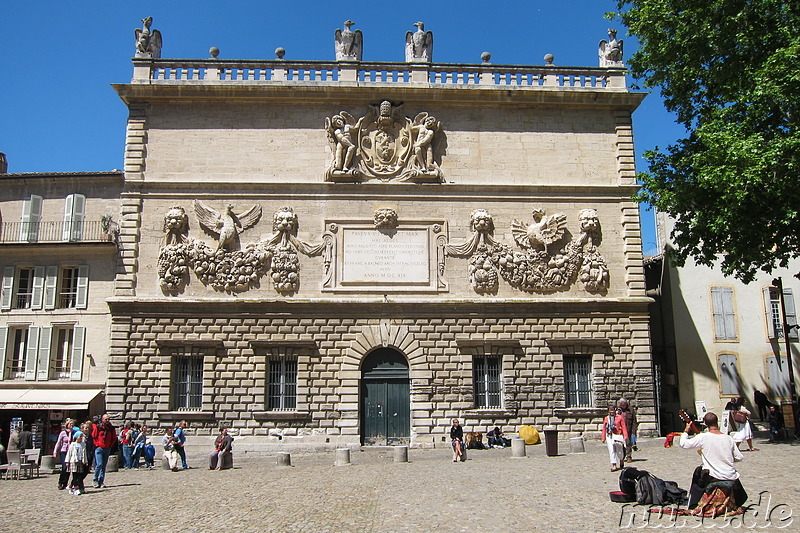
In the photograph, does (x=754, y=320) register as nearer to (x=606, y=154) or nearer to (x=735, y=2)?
(x=606, y=154)

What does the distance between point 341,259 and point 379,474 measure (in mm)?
8257

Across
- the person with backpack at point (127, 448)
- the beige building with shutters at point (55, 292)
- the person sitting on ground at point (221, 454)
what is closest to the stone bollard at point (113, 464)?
the person with backpack at point (127, 448)

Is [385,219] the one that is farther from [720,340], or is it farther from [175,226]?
[720,340]

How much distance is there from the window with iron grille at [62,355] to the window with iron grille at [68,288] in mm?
885

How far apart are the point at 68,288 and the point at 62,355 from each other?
7.24 ft

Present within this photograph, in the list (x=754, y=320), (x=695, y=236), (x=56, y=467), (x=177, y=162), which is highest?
(x=177, y=162)

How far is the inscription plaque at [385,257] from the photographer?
71.1ft

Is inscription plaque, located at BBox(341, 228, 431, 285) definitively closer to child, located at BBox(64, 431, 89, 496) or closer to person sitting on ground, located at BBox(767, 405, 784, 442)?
child, located at BBox(64, 431, 89, 496)

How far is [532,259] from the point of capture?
861 inches

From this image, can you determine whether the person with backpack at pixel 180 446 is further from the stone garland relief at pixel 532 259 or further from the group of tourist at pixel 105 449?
the stone garland relief at pixel 532 259

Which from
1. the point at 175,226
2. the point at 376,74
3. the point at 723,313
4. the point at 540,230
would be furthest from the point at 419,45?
the point at 723,313

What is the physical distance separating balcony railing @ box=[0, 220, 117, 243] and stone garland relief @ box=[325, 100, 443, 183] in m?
8.07

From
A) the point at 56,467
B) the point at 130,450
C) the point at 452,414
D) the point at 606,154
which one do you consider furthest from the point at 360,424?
the point at 606,154

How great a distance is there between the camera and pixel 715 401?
23.7 meters
